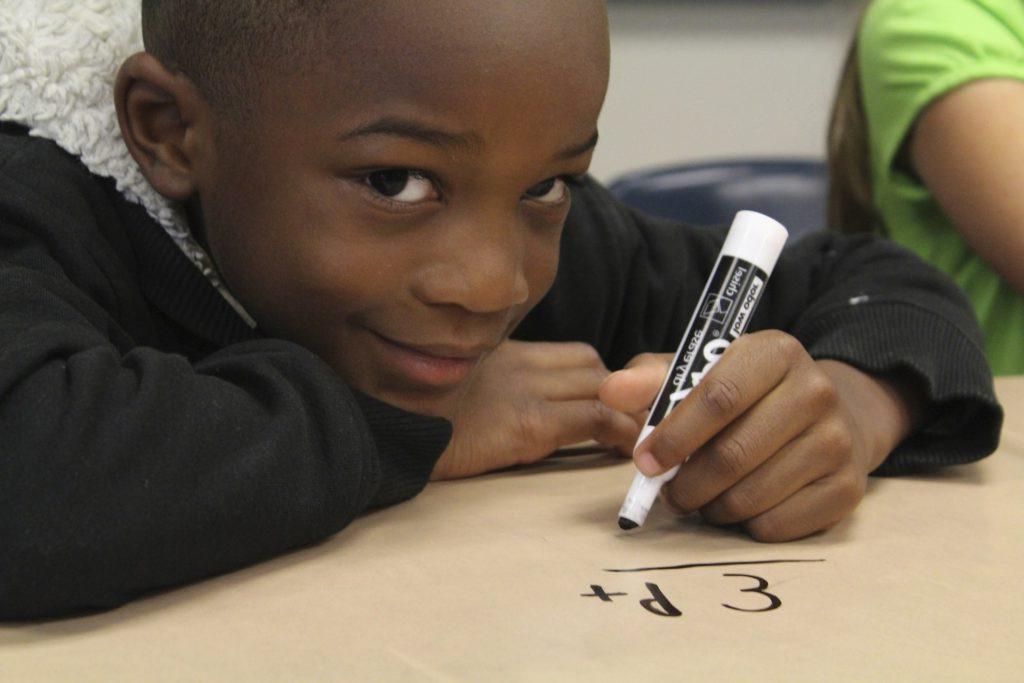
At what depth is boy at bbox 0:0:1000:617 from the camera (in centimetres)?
56

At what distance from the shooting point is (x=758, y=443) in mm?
669

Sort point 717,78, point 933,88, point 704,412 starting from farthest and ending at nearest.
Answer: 1. point 717,78
2. point 933,88
3. point 704,412

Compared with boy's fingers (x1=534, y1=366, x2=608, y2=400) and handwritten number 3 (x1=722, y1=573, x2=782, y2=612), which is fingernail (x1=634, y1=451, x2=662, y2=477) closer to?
handwritten number 3 (x1=722, y1=573, x2=782, y2=612)

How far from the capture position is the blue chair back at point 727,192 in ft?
4.75

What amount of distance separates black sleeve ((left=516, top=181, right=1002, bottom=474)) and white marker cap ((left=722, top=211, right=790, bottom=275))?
0.19 meters

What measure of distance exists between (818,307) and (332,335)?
441 millimetres

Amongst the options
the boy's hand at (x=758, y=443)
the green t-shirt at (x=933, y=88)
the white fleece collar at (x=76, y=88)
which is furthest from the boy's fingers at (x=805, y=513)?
the green t-shirt at (x=933, y=88)

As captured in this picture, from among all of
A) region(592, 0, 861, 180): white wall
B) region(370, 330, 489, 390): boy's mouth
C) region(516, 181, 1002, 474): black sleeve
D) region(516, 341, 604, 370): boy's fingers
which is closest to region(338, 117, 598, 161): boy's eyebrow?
region(370, 330, 489, 390): boy's mouth

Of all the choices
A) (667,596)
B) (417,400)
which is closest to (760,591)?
(667,596)

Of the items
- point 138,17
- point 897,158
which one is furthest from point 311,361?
point 897,158

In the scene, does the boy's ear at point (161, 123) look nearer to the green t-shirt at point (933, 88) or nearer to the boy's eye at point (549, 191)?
the boy's eye at point (549, 191)

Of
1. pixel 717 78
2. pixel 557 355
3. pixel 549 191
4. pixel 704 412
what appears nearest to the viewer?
pixel 704 412

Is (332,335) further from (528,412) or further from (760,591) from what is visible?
(760,591)

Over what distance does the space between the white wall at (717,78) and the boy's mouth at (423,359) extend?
A: 1.59m
